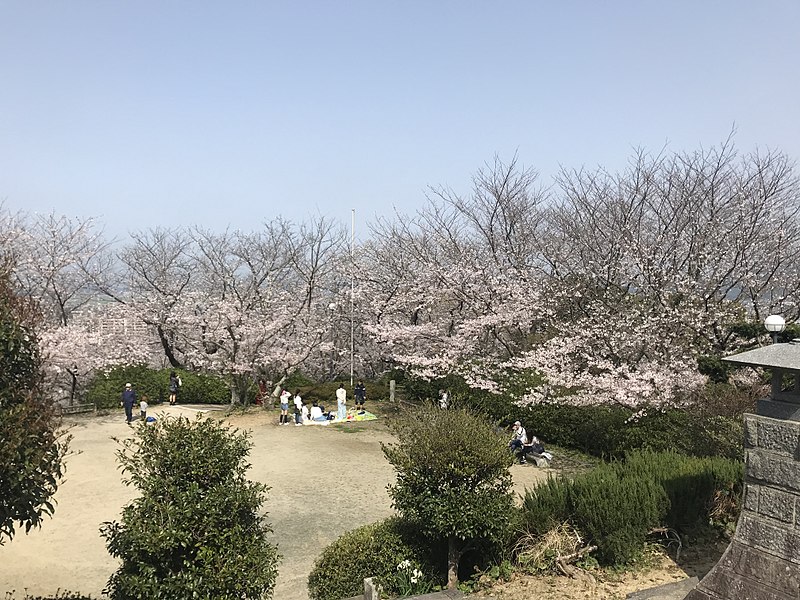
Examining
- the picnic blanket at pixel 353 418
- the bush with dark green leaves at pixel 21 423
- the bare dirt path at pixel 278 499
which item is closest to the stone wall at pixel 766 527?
the bare dirt path at pixel 278 499

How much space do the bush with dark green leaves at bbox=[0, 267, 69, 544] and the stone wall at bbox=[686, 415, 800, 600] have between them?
6.08 meters

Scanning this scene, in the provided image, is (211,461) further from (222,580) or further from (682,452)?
(682,452)

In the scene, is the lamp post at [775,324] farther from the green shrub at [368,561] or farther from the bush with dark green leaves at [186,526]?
the bush with dark green leaves at [186,526]

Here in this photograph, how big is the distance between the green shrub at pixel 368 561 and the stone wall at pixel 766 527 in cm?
309

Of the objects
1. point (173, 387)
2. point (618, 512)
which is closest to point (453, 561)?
point (618, 512)

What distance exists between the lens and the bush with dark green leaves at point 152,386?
20.5 meters

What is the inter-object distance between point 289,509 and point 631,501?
21.5 feet

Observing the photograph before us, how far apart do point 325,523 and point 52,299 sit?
1783cm

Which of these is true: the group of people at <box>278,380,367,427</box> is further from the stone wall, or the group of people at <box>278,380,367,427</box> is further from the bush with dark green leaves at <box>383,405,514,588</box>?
the stone wall

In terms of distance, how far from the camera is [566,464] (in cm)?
1379

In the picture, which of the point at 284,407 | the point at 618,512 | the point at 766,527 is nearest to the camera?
the point at 766,527

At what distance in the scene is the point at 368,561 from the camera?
7.06 metres

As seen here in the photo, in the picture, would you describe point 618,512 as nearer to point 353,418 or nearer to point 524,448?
point 524,448

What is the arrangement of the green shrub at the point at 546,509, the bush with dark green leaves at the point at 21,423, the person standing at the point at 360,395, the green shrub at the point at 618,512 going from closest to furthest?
1. the bush with dark green leaves at the point at 21,423
2. the green shrub at the point at 618,512
3. the green shrub at the point at 546,509
4. the person standing at the point at 360,395
